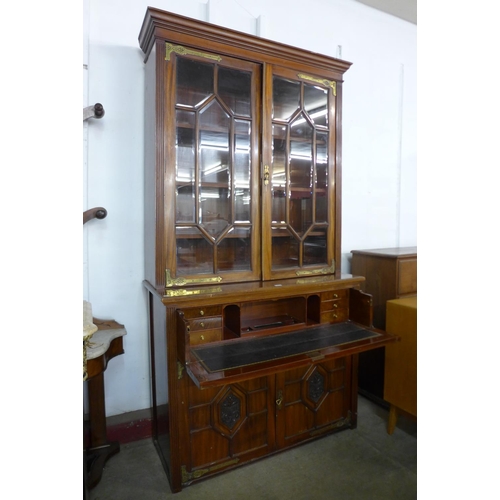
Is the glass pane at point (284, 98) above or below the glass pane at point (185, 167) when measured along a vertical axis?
above

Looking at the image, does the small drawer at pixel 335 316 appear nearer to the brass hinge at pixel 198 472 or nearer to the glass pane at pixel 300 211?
the glass pane at pixel 300 211

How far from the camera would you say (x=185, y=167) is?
1.59 m

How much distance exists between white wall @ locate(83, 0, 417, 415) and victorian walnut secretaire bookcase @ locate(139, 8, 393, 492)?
0.49 feet

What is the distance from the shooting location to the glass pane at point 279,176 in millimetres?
1778

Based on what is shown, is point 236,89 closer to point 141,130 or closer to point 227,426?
point 141,130

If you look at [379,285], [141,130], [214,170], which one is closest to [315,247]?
[379,285]

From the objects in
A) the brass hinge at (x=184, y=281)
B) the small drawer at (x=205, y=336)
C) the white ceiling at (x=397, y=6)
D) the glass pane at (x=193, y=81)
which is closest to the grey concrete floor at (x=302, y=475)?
the small drawer at (x=205, y=336)

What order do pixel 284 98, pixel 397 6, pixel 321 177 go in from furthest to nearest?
pixel 397 6, pixel 321 177, pixel 284 98

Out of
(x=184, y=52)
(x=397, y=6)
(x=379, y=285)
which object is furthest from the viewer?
(x=397, y=6)

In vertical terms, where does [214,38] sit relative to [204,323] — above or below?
above

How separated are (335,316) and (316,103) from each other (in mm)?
1183

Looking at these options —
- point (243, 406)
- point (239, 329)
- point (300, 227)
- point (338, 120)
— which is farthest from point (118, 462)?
point (338, 120)
